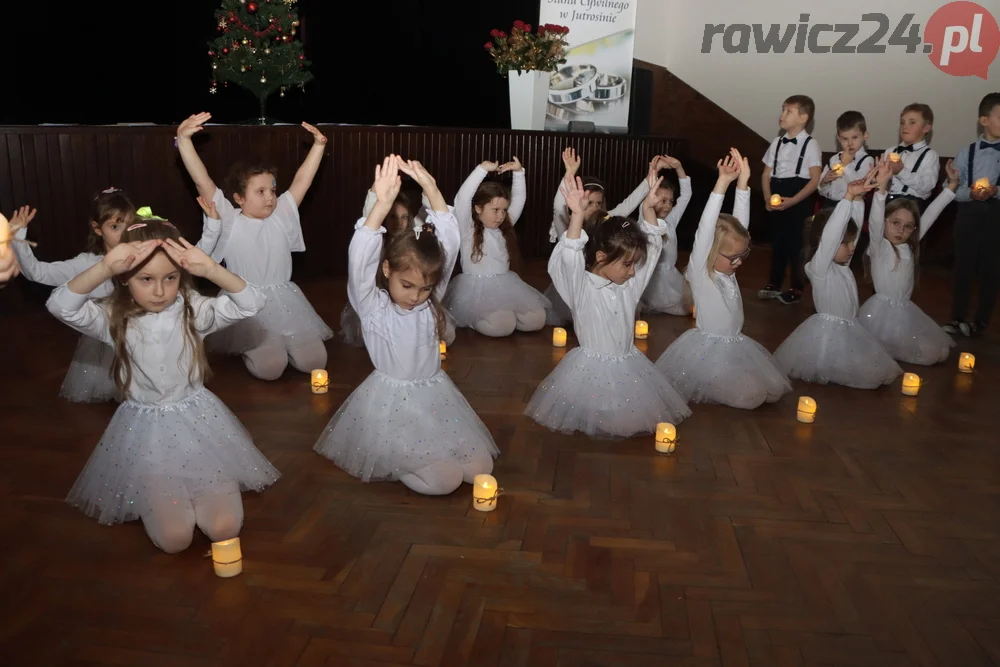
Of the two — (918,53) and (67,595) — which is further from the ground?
(918,53)

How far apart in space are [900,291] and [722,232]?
5.33 ft

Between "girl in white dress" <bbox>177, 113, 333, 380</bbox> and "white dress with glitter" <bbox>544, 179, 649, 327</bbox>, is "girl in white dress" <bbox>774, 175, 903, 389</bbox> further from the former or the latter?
"girl in white dress" <bbox>177, 113, 333, 380</bbox>

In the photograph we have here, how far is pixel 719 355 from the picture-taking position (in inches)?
168

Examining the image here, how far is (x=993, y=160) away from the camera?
17.2ft

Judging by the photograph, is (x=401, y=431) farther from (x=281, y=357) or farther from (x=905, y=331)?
(x=905, y=331)

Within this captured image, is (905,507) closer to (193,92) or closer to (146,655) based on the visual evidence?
(146,655)

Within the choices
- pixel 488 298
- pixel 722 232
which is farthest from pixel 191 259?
pixel 488 298

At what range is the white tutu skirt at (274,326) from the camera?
4.48 metres

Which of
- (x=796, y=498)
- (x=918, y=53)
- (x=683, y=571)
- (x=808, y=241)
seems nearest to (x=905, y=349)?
(x=808, y=241)

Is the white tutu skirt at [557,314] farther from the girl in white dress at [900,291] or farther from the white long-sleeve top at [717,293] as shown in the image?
the girl in white dress at [900,291]

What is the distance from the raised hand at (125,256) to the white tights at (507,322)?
2958 mm

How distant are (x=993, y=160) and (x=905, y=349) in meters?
1.32

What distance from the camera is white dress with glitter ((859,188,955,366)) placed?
5.00m

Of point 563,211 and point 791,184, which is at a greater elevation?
point 791,184
